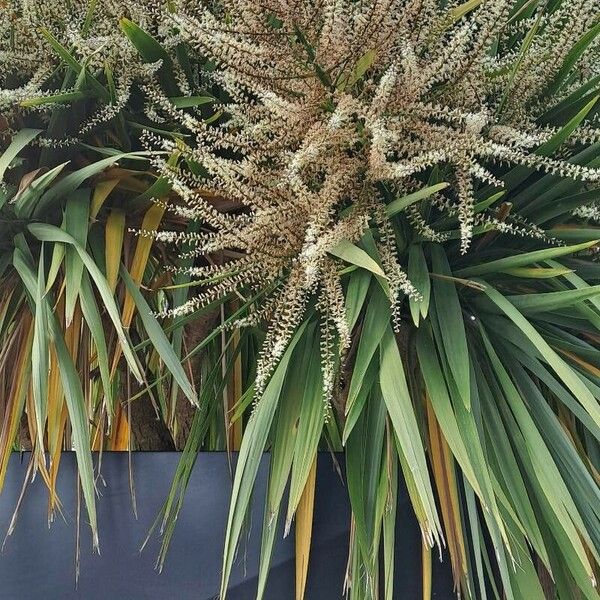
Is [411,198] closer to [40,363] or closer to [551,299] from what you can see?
[551,299]

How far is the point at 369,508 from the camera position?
0.62 meters

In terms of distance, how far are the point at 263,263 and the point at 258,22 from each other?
0.75ft

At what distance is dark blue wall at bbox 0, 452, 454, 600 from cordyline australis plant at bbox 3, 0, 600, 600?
0.10ft

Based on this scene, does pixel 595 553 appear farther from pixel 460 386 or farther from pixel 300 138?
pixel 300 138

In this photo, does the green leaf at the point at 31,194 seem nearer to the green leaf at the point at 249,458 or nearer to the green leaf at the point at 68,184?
the green leaf at the point at 68,184

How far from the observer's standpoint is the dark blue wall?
2.30 feet

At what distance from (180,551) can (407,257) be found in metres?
0.39

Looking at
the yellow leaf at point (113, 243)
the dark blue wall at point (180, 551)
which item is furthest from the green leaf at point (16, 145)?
the dark blue wall at point (180, 551)

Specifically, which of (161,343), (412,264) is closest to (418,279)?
(412,264)

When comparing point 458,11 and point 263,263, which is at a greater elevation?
point 458,11

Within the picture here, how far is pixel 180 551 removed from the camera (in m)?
0.71

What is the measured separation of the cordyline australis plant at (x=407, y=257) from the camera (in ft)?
1.93

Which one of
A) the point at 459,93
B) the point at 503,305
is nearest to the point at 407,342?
the point at 503,305

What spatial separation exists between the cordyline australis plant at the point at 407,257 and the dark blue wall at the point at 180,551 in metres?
0.03
